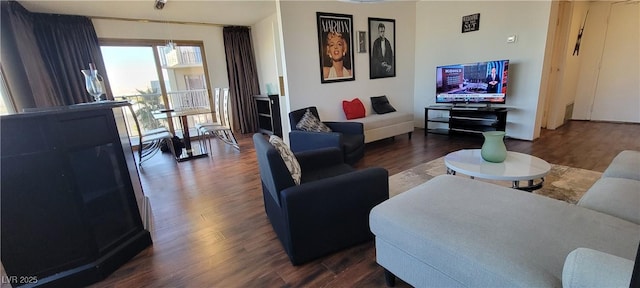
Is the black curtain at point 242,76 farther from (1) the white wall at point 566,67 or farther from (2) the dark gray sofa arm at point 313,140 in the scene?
(1) the white wall at point 566,67

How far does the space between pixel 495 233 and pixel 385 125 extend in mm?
3412

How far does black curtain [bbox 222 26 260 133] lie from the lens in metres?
5.92

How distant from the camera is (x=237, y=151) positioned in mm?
4684

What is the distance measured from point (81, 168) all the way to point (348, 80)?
3.77m

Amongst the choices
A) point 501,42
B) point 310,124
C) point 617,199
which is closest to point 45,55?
point 310,124

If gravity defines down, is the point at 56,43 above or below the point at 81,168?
above

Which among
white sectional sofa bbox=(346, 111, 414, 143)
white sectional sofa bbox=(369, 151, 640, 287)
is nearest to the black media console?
white sectional sofa bbox=(346, 111, 414, 143)

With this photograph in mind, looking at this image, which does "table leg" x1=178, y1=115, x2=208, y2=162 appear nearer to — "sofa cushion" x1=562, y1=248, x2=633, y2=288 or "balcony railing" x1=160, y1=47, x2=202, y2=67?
"balcony railing" x1=160, y1=47, x2=202, y2=67

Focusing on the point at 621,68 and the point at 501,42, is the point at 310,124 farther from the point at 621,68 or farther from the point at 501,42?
the point at 621,68

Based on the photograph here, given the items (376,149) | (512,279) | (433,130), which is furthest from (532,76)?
(512,279)

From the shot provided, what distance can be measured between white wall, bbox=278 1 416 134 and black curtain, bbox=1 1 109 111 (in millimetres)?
3480

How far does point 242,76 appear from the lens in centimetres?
613

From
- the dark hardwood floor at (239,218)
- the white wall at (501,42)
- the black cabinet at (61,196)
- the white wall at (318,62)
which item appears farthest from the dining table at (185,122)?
the white wall at (501,42)

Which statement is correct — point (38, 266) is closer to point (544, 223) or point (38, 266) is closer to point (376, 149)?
point (544, 223)
